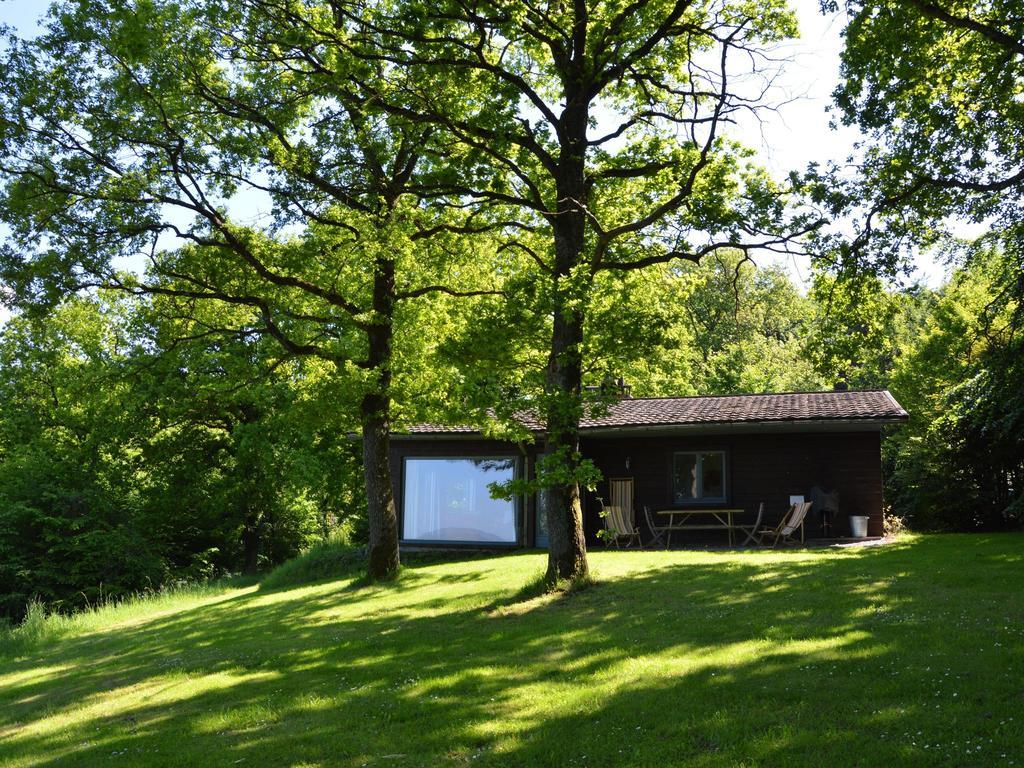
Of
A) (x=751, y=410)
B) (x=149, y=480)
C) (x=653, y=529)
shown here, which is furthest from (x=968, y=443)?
(x=149, y=480)

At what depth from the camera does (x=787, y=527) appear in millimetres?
17406

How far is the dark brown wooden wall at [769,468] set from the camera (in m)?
18.7

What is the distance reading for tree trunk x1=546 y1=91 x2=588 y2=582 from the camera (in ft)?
37.0

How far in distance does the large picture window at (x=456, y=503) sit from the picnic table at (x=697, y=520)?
380 centimetres

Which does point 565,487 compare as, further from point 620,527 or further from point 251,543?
point 251,543

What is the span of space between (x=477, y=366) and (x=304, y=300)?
566 cm

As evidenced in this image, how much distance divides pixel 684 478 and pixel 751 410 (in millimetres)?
2191

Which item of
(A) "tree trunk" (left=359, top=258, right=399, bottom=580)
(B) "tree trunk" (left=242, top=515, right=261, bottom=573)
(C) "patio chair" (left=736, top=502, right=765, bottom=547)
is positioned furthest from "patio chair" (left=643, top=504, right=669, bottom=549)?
(B) "tree trunk" (left=242, top=515, right=261, bottom=573)

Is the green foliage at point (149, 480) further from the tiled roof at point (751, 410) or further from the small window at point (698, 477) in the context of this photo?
the small window at point (698, 477)

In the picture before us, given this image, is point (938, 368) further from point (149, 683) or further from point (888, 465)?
point (149, 683)

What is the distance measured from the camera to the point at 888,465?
26906 millimetres

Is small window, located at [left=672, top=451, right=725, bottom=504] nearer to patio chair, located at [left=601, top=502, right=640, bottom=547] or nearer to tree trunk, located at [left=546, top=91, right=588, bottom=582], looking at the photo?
patio chair, located at [left=601, top=502, right=640, bottom=547]

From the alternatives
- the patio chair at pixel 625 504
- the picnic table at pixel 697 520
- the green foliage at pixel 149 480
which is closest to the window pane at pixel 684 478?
Answer: the picnic table at pixel 697 520

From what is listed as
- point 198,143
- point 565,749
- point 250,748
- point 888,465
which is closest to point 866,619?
point 565,749
